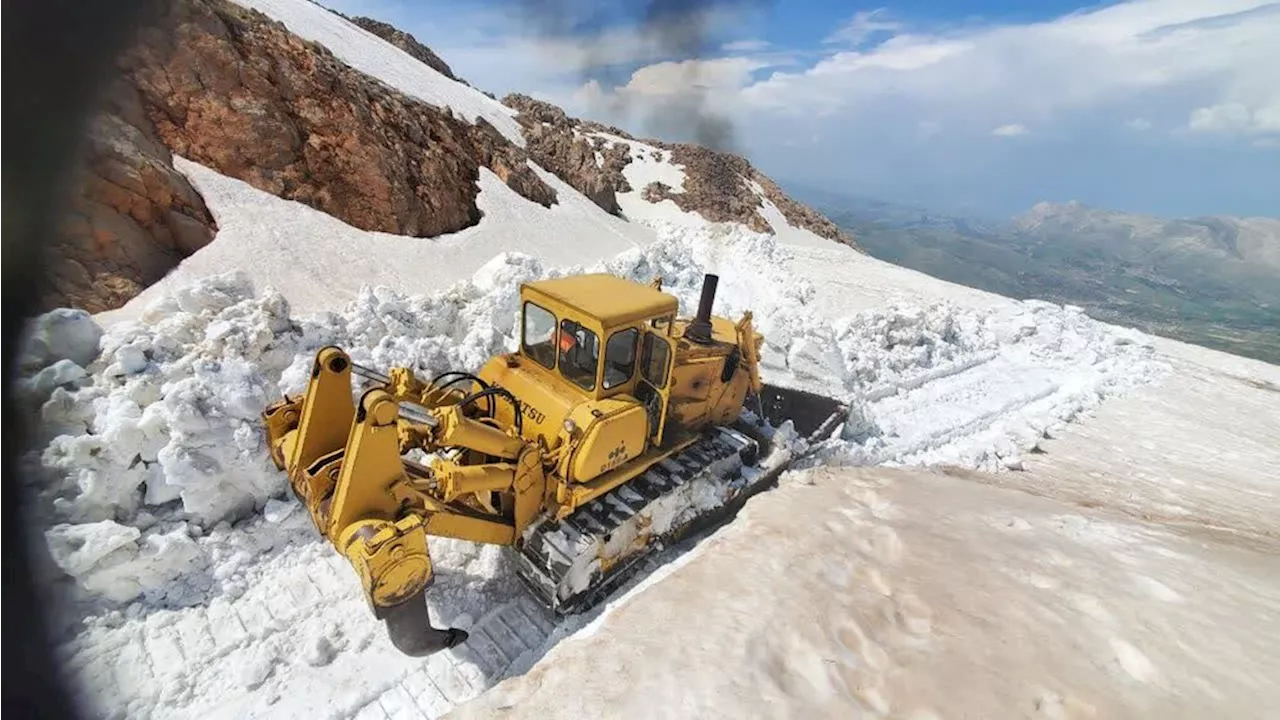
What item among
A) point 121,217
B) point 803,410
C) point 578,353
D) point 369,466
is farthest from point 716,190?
point 369,466

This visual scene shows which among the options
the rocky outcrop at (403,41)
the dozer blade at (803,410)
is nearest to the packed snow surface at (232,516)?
the dozer blade at (803,410)

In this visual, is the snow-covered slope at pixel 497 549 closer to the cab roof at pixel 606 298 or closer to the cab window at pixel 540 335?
the cab window at pixel 540 335

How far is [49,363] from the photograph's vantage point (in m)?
5.41

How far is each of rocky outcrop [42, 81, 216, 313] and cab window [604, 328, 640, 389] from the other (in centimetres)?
599

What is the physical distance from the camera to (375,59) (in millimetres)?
18234

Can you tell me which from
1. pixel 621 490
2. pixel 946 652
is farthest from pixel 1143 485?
pixel 621 490

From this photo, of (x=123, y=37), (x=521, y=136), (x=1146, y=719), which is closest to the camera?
(x=1146, y=719)

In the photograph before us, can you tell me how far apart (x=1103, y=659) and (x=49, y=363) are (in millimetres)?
8455

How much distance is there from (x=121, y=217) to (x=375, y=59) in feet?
42.9

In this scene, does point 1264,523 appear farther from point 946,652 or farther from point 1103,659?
point 946,652

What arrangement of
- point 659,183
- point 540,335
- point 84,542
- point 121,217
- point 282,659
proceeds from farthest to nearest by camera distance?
point 659,183, point 121,217, point 540,335, point 84,542, point 282,659

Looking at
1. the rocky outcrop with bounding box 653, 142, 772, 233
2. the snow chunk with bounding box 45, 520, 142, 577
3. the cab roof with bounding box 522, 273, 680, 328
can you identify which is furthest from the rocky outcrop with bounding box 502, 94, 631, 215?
the snow chunk with bounding box 45, 520, 142, 577

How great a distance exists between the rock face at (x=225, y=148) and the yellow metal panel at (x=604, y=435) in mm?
5983

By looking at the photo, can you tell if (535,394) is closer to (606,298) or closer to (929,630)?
(606,298)
